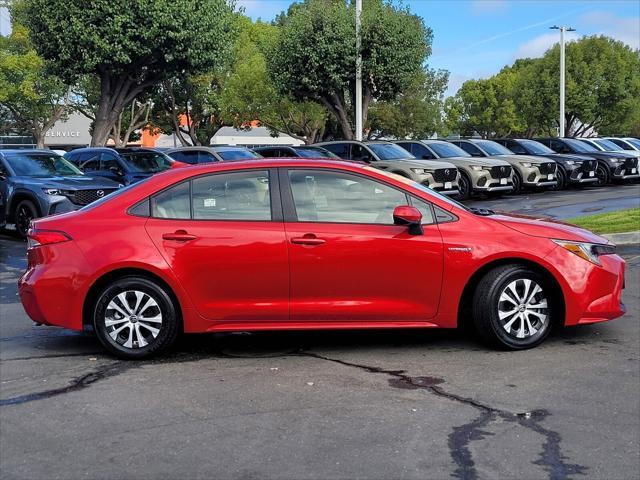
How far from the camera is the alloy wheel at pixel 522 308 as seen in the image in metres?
5.97

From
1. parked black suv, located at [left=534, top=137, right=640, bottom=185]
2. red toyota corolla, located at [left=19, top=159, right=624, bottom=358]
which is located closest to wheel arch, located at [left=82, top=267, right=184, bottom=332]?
red toyota corolla, located at [left=19, top=159, right=624, bottom=358]

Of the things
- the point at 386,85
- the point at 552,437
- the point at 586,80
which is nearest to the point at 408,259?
the point at 552,437

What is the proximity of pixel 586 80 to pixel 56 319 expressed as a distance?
5318 cm

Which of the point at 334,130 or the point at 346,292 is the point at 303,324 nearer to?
the point at 346,292

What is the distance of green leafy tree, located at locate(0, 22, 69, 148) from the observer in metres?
47.6

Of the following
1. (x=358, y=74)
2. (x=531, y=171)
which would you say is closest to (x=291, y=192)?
(x=531, y=171)

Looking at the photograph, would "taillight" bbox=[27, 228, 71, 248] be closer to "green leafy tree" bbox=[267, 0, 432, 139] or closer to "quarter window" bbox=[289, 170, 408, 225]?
"quarter window" bbox=[289, 170, 408, 225]

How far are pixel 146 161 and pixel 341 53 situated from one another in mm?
13993

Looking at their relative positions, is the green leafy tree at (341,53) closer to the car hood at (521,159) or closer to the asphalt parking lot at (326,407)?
the car hood at (521,159)

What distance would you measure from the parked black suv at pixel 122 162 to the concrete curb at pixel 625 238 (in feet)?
34.0

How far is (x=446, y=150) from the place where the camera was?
22312 millimetres

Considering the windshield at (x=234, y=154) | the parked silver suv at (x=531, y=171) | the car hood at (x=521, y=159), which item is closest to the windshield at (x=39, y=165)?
the windshield at (x=234, y=154)

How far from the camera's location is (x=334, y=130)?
2218 inches

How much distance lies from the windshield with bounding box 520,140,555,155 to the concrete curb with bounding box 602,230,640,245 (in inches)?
531
